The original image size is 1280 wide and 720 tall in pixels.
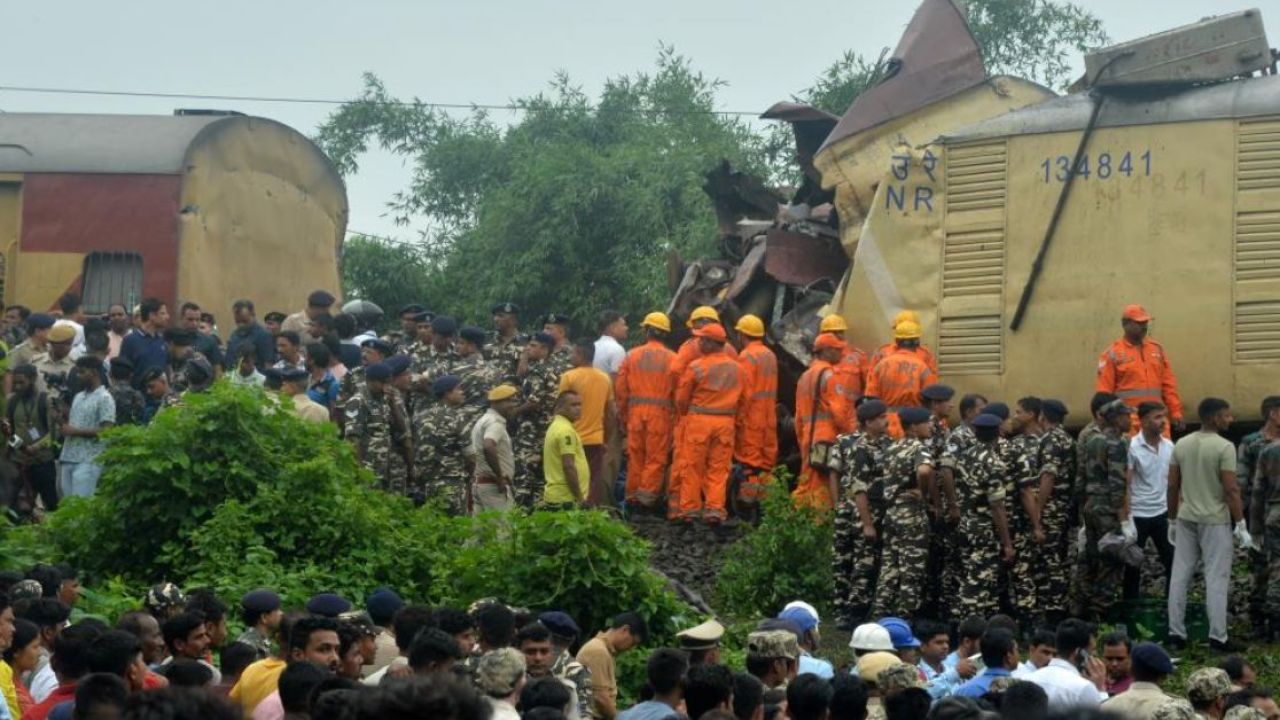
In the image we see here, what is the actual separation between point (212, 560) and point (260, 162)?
33.3 feet

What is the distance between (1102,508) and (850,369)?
3.46 meters

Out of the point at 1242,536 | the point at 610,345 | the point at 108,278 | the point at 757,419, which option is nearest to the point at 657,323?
the point at 610,345

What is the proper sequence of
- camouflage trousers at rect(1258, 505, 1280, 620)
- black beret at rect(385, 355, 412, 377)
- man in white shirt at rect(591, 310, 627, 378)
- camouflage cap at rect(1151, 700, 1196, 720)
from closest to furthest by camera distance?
camouflage cap at rect(1151, 700, 1196, 720), camouflage trousers at rect(1258, 505, 1280, 620), black beret at rect(385, 355, 412, 377), man in white shirt at rect(591, 310, 627, 378)

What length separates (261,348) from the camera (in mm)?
19516

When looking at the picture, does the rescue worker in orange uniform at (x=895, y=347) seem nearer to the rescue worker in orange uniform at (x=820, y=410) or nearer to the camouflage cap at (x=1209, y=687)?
the rescue worker in orange uniform at (x=820, y=410)

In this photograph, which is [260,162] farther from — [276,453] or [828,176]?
[276,453]

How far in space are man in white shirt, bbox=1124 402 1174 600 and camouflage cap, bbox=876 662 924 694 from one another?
5385 millimetres

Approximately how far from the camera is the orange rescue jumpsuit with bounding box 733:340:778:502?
18.4 meters

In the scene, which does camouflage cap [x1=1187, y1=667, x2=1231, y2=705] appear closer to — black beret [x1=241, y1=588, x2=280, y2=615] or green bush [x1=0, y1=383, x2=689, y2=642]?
green bush [x1=0, y1=383, x2=689, y2=642]

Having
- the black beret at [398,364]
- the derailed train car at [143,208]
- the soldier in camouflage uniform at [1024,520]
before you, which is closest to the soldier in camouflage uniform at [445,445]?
Answer: the black beret at [398,364]

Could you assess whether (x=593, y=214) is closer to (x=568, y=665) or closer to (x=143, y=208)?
(x=143, y=208)

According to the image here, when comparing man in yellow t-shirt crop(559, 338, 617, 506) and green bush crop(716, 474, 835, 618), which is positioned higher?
man in yellow t-shirt crop(559, 338, 617, 506)

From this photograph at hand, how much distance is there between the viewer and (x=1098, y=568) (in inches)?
575

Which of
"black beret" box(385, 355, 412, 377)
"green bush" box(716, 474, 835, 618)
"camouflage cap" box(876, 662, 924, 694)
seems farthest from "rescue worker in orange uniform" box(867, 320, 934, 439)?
"camouflage cap" box(876, 662, 924, 694)
